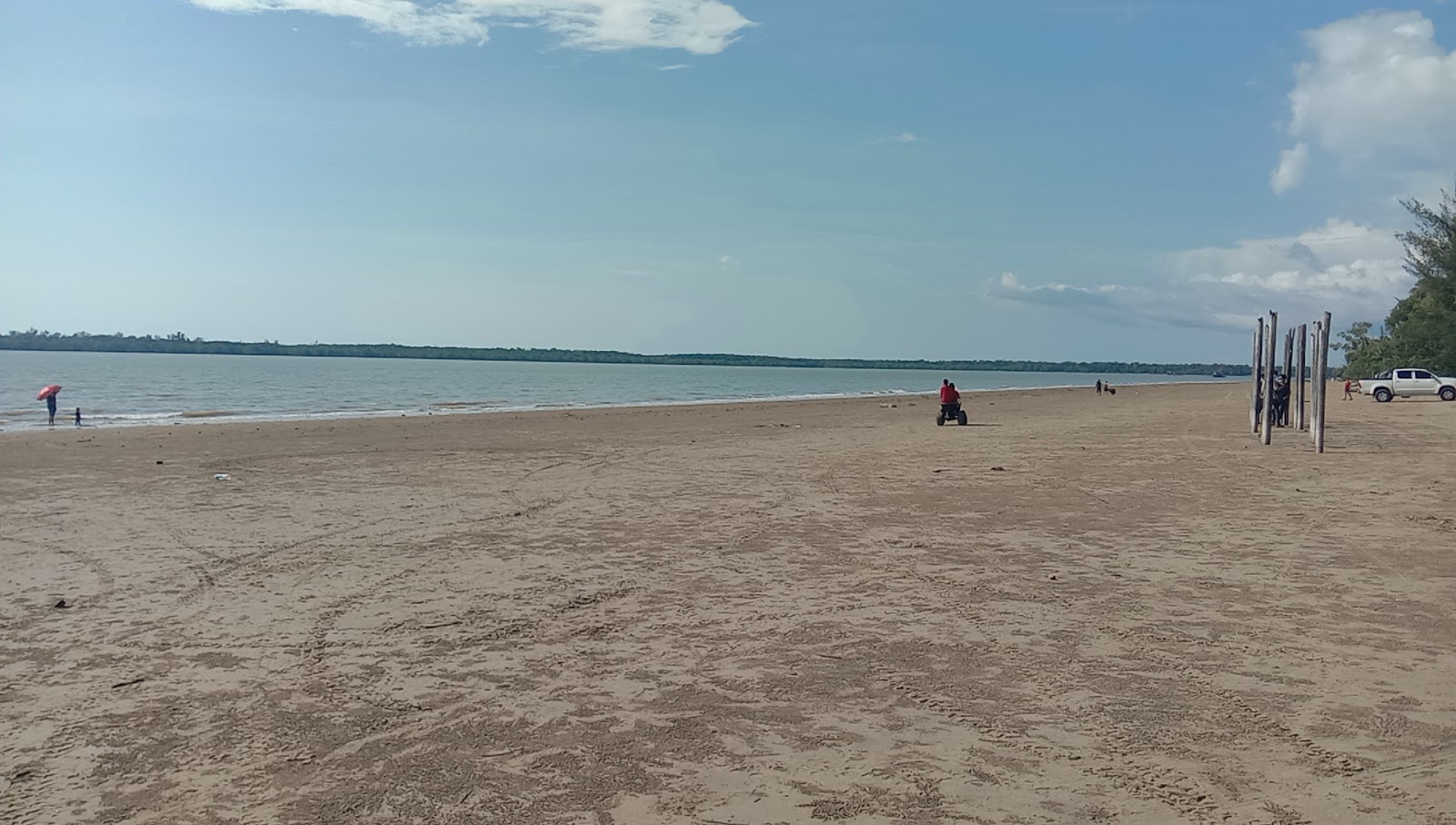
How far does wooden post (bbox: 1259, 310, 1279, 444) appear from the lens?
20.9 meters

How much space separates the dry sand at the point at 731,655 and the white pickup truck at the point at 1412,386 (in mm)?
35351

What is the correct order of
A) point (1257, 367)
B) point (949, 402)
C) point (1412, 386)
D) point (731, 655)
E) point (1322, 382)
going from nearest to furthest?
point (731, 655) < point (1322, 382) < point (1257, 367) < point (949, 402) < point (1412, 386)

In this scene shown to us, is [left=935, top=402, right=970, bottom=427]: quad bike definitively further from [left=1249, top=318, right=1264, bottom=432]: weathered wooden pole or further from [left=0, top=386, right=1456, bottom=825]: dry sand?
[left=0, top=386, right=1456, bottom=825]: dry sand

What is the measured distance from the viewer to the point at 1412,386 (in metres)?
44.6

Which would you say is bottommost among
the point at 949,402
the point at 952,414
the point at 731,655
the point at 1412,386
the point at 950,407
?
the point at 731,655

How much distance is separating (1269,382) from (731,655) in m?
19.2

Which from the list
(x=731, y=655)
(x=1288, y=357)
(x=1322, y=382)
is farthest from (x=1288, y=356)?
(x=731, y=655)

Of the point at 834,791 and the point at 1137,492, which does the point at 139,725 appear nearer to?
the point at 834,791

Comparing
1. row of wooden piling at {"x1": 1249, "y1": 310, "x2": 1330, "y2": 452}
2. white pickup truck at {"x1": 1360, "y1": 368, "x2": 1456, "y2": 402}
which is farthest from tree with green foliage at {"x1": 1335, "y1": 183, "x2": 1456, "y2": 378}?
row of wooden piling at {"x1": 1249, "y1": 310, "x2": 1330, "y2": 452}

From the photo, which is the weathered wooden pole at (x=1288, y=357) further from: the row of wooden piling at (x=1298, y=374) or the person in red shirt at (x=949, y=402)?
the person in red shirt at (x=949, y=402)

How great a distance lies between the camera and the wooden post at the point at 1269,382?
2094 centimetres

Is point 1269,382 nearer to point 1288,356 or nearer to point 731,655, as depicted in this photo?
point 1288,356

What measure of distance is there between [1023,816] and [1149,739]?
44.5 inches

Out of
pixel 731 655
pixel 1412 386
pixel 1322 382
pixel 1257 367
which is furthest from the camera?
pixel 1412 386
